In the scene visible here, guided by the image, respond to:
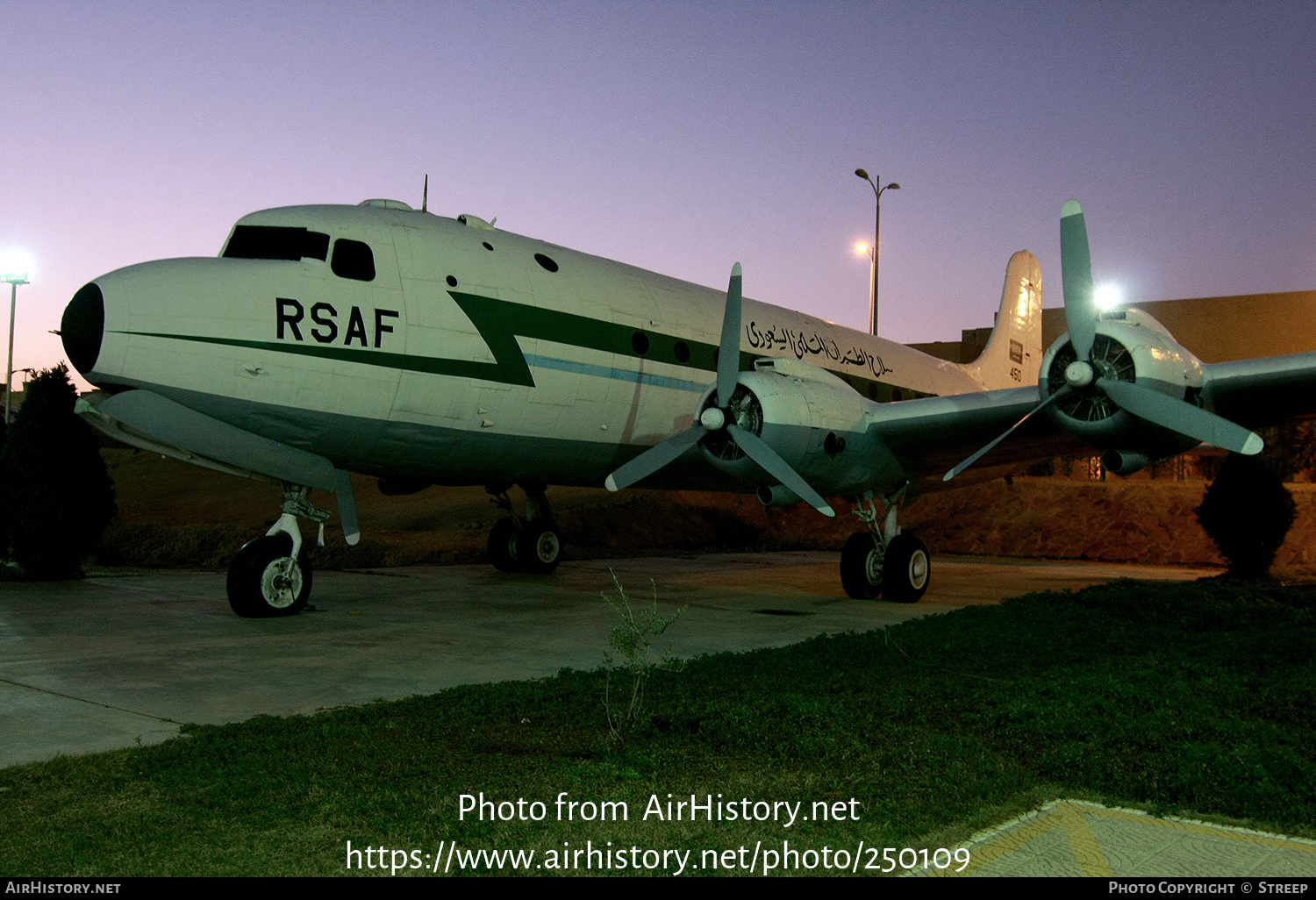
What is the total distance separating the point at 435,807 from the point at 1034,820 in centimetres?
266

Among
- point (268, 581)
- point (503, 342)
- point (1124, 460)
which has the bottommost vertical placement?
point (268, 581)

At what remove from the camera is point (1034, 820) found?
429 centimetres

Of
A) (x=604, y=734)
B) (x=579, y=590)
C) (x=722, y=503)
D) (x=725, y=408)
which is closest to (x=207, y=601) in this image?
(x=579, y=590)

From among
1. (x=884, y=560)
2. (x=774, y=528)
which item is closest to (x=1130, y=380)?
(x=884, y=560)

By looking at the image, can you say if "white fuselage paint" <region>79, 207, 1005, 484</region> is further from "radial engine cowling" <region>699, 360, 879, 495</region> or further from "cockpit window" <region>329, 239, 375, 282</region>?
"radial engine cowling" <region>699, 360, 879, 495</region>

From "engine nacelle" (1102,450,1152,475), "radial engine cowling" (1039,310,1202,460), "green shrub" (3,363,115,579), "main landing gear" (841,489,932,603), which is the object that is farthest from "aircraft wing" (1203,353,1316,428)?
"green shrub" (3,363,115,579)

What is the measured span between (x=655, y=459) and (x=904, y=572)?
4114mm

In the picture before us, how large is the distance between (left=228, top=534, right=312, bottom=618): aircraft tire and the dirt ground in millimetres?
8700

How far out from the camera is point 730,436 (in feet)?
37.5

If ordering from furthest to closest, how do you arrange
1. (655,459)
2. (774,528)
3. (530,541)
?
(774,528) → (530,541) → (655,459)

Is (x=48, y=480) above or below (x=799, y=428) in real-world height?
below

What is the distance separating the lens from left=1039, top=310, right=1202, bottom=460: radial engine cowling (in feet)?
32.9

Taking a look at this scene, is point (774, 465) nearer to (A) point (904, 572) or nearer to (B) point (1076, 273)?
(A) point (904, 572)
